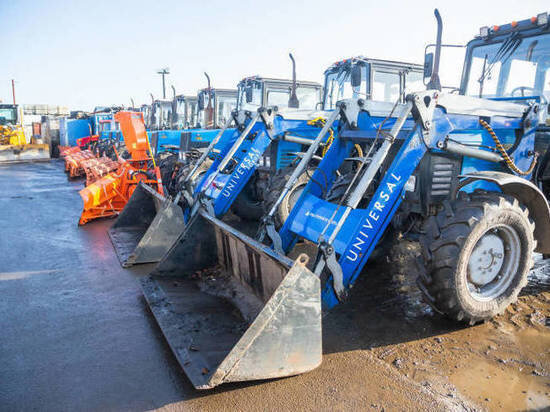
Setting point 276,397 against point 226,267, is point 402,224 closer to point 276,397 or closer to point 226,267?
point 226,267

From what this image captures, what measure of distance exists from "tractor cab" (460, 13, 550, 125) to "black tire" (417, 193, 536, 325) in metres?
1.74

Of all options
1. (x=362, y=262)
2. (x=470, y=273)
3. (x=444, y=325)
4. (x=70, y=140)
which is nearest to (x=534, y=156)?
(x=470, y=273)

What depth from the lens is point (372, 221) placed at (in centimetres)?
337

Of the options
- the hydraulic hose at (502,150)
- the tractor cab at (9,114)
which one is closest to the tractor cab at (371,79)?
the hydraulic hose at (502,150)

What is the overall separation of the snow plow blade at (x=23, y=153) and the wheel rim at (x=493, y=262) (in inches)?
853

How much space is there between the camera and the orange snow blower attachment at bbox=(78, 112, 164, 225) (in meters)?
7.76

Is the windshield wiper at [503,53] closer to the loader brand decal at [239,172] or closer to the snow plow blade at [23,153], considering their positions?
the loader brand decal at [239,172]

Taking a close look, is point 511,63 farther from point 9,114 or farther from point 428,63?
point 9,114

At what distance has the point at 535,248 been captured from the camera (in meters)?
3.98

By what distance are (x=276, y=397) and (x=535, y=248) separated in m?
2.84

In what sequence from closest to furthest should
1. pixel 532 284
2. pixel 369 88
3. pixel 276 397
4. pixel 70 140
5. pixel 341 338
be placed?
pixel 276 397, pixel 341 338, pixel 532 284, pixel 369 88, pixel 70 140

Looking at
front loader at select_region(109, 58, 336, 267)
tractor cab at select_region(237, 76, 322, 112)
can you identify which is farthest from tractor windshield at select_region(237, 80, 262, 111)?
front loader at select_region(109, 58, 336, 267)

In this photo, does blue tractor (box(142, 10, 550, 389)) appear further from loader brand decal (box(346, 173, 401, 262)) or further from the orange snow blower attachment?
the orange snow blower attachment

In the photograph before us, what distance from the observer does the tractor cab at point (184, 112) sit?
1334cm
